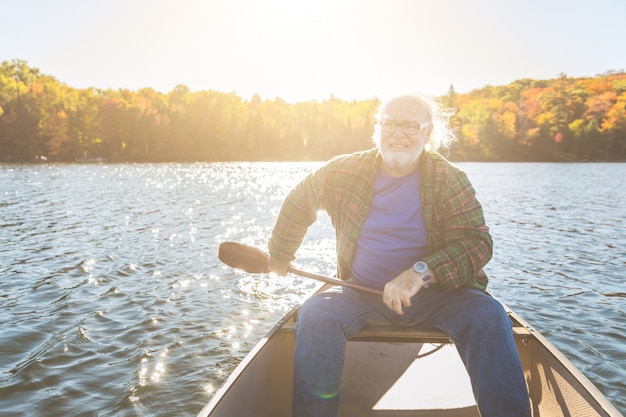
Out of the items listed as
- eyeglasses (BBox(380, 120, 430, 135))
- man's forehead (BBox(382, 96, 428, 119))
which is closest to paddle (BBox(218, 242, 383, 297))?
eyeglasses (BBox(380, 120, 430, 135))

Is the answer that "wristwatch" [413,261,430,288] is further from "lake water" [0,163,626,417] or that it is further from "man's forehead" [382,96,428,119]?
"lake water" [0,163,626,417]

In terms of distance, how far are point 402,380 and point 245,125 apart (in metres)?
84.5

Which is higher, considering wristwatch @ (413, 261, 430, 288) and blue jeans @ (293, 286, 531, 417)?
wristwatch @ (413, 261, 430, 288)

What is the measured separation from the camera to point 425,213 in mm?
3324

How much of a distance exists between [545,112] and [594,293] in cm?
8693

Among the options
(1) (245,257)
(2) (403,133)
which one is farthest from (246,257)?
(2) (403,133)

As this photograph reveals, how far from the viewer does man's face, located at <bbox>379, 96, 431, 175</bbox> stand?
342 centimetres

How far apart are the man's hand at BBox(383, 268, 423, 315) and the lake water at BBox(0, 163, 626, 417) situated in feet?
9.71

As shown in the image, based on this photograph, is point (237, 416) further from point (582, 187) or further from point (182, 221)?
point (582, 187)

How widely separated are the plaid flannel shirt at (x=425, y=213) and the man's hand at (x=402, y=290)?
0.15 m

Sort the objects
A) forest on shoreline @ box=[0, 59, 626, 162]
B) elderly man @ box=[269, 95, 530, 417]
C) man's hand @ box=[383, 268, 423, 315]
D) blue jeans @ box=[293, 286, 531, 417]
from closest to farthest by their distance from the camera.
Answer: blue jeans @ box=[293, 286, 531, 417] → elderly man @ box=[269, 95, 530, 417] → man's hand @ box=[383, 268, 423, 315] → forest on shoreline @ box=[0, 59, 626, 162]

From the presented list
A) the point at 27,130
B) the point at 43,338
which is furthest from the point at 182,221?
the point at 27,130

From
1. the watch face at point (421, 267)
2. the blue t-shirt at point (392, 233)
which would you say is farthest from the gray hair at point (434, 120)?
the watch face at point (421, 267)

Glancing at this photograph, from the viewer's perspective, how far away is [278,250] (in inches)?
148
